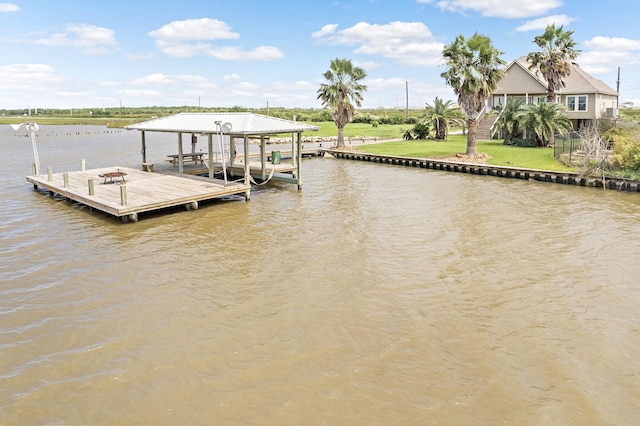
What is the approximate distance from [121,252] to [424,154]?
25514 millimetres

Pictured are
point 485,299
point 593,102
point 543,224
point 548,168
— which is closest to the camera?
point 485,299

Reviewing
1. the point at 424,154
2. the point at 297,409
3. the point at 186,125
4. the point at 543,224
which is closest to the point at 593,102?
the point at 424,154

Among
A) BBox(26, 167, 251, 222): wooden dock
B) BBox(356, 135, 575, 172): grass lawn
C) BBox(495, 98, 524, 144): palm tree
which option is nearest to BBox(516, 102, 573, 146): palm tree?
BBox(495, 98, 524, 144): palm tree

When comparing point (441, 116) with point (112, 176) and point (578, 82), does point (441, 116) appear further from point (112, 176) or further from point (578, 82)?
point (112, 176)

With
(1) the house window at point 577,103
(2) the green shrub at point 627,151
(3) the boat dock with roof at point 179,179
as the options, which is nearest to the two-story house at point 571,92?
(1) the house window at point 577,103

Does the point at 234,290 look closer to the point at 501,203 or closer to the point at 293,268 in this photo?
the point at 293,268

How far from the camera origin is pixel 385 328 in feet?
29.5

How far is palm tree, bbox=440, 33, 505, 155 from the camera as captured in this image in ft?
95.5

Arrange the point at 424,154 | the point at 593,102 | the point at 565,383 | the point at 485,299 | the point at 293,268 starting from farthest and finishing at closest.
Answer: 1. the point at 593,102
2. the point at 424,154
3. the point at 293,268
4. the point at 485,299
5. the point at 565,383

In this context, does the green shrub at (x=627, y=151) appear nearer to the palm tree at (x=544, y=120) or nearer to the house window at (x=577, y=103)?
the palm tree at (x=544, y=120)

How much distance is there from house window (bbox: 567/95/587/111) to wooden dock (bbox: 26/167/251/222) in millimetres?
33400

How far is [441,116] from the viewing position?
43.9 m

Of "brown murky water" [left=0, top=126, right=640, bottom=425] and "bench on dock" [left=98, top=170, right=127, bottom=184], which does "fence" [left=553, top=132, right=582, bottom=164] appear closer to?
"brown murky water" [left=0, top=126, right=640, bottom=425]

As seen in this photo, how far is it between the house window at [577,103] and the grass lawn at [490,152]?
25.8 ft
